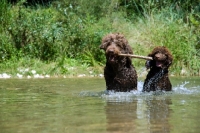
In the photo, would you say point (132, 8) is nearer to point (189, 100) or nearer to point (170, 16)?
point (170, 16)

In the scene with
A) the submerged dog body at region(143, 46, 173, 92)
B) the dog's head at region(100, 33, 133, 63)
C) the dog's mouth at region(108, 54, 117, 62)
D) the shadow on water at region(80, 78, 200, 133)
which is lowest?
the shadow on water at region(80, 78, 200, 133)

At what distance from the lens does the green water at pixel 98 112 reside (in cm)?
465

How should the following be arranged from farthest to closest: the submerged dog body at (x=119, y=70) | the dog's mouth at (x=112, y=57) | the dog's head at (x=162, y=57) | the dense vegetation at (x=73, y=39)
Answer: the dense vegetation at (x=73, y=39) < the dog's head at (x=162, y=57) < the submerged dog body at (x=119, y=70) < the dog's mouth at (x=112, y=57)

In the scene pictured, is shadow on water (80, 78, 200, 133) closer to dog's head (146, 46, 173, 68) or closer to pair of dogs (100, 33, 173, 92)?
pair of dogs (100, 33, 173, 92)

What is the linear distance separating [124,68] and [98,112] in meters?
2.44

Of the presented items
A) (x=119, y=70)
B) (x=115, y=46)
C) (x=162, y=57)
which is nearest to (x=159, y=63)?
(x=162, y=57)

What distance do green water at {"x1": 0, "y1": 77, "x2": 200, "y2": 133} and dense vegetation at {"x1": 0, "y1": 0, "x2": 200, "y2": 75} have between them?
18.6 ft

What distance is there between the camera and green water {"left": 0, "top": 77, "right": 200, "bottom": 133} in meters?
4.65

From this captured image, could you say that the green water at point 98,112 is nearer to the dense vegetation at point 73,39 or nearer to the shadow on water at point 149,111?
the shadow on water at point 149,111

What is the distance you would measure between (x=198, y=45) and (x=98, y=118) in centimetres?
1001

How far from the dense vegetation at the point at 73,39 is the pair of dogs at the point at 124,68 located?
17.5ft

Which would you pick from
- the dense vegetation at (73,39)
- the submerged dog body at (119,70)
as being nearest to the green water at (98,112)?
the submerged dog body at (119,70)

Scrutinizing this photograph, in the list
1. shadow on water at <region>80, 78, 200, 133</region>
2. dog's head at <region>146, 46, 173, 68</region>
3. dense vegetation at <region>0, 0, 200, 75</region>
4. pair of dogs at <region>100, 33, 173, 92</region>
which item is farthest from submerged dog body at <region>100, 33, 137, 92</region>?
dense vegetation at <region>0, 0, 200, 75</region>

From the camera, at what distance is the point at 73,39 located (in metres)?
15.3
